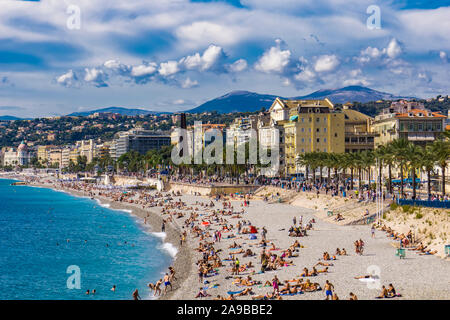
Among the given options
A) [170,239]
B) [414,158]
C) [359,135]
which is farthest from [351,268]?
[359,135]

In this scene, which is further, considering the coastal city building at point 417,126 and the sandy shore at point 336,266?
the coastal city building at point 417,126

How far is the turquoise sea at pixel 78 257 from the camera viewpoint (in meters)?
29.1

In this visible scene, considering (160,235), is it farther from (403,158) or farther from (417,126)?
(417,126)

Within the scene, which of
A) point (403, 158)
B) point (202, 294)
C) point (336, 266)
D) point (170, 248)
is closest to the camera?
point (202, 294)

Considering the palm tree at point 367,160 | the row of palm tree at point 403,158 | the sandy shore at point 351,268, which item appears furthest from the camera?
the palm tree at point 367,160

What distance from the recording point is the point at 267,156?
92.5 m

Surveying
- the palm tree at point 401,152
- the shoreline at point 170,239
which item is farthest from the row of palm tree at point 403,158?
the shoreline at point 170,239

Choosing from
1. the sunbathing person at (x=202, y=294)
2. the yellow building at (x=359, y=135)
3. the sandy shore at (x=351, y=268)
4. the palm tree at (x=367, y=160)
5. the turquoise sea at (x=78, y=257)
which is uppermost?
the yellow building at (x=359, y=135)

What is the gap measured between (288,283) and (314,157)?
50.7 meters

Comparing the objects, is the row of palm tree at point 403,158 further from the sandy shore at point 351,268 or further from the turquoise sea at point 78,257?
the turquoise sea at point 78,257

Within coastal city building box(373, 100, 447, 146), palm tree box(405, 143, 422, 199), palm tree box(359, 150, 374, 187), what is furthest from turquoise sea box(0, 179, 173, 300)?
coastal city building box(373, 100, 447, 146)

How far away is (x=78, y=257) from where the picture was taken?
39594 millimetres
